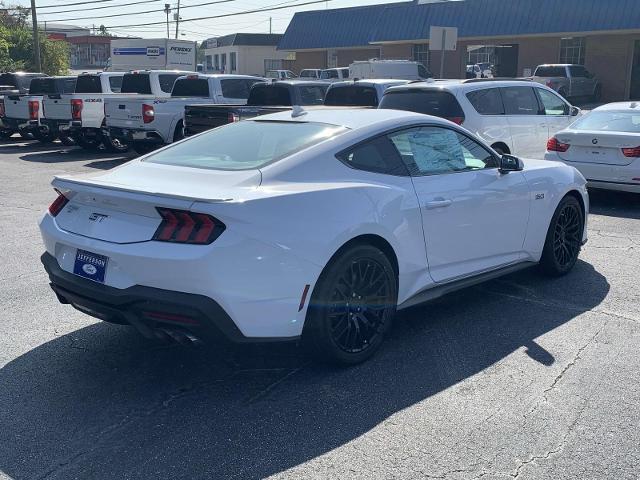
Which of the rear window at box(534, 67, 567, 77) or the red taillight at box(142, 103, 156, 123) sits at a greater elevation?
the rear window at box(534, 67, 567, 77)

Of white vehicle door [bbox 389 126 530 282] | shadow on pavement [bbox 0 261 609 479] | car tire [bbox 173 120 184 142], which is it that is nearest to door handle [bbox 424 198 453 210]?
white vehicle door [bbox 389 126 530 282]

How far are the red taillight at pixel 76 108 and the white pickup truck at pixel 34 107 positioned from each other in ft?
5.57

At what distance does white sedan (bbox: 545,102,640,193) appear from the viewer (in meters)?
9.92

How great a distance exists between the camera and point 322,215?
→ 170 inches

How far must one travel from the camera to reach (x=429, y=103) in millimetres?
10867

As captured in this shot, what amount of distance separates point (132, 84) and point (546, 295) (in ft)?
50.4

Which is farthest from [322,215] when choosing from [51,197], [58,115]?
[58,115]

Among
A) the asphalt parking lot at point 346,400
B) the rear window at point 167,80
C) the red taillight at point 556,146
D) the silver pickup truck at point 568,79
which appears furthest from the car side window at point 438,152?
the silver pickup truck at point 568,79

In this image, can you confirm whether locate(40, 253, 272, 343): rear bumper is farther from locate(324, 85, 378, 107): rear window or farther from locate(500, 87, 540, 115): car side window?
locate(324, 85, 378, 107): rear window

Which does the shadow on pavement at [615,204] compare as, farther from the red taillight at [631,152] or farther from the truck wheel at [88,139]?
the truck wheel at [88,139]

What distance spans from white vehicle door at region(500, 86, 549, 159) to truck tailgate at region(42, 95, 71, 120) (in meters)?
11.5

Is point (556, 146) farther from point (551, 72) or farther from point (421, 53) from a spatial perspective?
point (421, 53)

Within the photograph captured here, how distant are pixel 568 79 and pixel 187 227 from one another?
3006cm

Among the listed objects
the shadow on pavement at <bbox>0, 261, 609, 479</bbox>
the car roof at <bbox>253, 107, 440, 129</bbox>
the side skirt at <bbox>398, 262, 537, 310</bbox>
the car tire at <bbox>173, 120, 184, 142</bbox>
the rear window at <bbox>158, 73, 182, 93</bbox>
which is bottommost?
the shadow on pavement at <bbox>0, 261, 609, 479</bbox>
